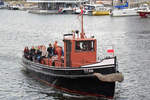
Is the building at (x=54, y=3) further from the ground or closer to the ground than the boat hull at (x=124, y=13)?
further from the ground

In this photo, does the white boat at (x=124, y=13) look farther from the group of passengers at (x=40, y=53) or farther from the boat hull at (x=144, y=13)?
the group of passengers at (x=40, y=53)

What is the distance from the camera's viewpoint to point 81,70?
28125 mm

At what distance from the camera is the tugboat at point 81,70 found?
2744 centimetres

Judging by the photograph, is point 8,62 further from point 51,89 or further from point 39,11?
point 39,11

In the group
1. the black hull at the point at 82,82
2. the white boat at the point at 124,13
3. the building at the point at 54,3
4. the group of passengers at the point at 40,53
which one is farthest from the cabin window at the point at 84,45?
the building at the point at 54,3

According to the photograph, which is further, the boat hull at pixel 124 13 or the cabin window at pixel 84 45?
the boat hull at pixel 124 13

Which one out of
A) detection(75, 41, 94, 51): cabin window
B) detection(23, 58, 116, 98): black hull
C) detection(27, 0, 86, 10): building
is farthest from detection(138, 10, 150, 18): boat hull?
detection(75, 41, 94, 51): cabin window

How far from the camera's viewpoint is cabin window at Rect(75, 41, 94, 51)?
97.6ft

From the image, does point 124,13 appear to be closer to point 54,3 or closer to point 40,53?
point 54,3

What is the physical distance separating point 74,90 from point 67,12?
137501 mm

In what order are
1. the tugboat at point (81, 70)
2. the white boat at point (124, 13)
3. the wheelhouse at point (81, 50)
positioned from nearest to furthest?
the tugboat at point (81, 70)
the wheelhouse at point (81, 50)
the white boat at point (124, 13)

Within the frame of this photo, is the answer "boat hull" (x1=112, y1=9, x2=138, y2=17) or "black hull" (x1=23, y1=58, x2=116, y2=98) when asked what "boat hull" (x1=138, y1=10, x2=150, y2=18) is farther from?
"black hull" (x1=23, y1=58, x2=116, y2=98)

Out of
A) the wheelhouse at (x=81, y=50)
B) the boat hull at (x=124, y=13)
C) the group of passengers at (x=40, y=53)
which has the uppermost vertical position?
the wheelhouse at (x=81, y=50)

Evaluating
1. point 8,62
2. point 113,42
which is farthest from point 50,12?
point 8,62
